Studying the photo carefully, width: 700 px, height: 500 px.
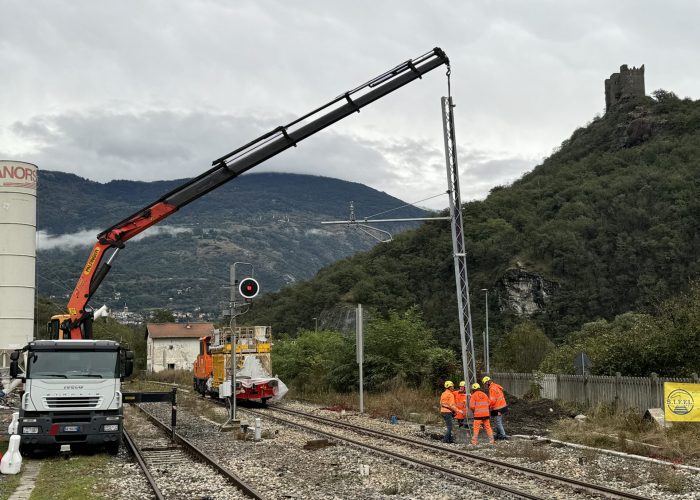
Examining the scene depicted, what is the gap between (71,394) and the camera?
1688 centimetres

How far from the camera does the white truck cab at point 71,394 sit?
1658cm

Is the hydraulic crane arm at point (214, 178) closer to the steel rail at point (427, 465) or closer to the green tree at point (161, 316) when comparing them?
the steel rail at point (427, 465)

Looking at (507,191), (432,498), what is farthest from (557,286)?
(432,498)

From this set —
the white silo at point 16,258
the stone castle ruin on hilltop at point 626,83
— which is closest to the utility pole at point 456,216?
the white silo at point 16,258

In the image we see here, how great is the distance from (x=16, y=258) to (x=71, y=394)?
2040 cm

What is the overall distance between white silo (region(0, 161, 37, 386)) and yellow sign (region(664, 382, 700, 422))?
27980 mm

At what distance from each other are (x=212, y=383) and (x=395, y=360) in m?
9.13

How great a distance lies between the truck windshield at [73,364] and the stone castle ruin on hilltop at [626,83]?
159012mm

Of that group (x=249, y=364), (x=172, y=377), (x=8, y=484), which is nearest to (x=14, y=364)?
(x=8, y=484)

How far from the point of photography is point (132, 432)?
23.1 meters

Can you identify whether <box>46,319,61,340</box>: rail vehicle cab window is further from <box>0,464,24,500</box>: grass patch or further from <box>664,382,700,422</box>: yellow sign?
<box>664,382,700,422</box>: yellow sign

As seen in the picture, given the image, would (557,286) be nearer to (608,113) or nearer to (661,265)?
(661,265)

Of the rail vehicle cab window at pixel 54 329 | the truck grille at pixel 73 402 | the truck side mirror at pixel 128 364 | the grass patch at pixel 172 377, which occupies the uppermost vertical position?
the rail vehicle cab window at pixel 54 329

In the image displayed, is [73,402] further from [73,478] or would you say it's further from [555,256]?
[555,256]
